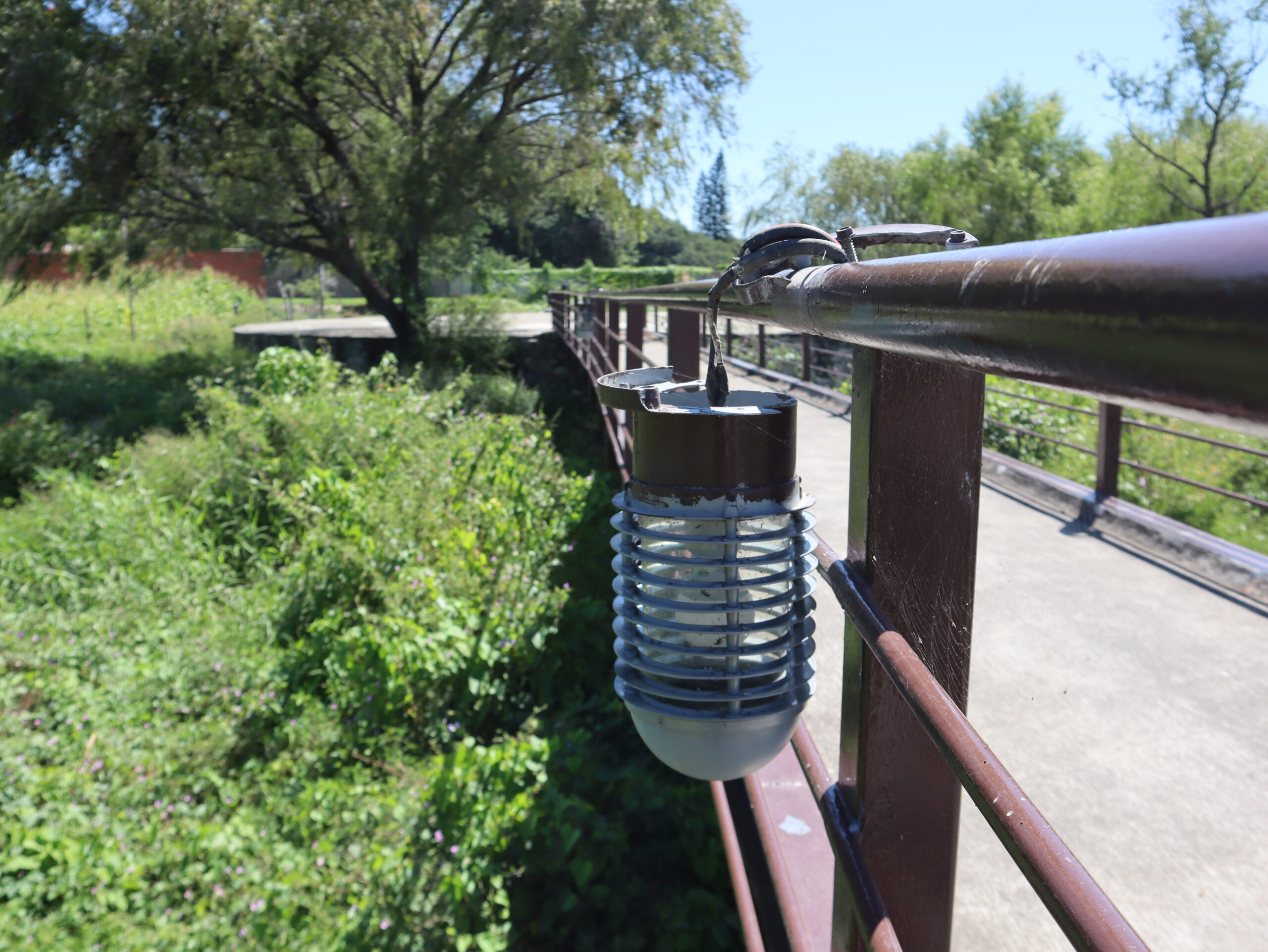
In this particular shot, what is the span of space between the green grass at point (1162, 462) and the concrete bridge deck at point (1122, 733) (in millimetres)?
3251

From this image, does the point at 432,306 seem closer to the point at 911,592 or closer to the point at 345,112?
the point at 345,112

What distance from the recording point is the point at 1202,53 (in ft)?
64.9

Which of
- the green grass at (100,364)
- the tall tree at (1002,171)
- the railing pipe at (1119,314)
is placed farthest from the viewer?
the tall tree at (1002,171)

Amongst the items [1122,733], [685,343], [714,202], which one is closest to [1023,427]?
[685,343]

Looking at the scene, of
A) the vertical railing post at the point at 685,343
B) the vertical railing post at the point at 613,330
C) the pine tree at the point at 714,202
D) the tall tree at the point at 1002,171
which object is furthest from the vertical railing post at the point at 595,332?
→ the pine tree at the point at 714,202

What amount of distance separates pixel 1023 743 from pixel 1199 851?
1.73 ft

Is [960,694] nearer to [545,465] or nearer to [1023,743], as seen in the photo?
[1023,743]

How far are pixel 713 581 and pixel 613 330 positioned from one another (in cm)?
688

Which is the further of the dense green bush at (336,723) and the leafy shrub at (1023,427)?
the leafy shrub at (1023,427)

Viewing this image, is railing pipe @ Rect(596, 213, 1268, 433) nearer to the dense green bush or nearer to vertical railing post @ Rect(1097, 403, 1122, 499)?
the dense green bush

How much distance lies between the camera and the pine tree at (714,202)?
3206 inches

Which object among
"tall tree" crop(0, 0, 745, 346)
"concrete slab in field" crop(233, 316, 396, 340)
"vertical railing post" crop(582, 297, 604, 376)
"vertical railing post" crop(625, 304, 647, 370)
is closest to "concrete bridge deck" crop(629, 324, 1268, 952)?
"vertical railing post" crop(625, 304, 647, 370)

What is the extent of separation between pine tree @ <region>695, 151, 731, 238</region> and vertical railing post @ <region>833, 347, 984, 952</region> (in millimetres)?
83346

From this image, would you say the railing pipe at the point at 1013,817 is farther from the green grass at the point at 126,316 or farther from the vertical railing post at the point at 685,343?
the green grass at the point at 126,316
